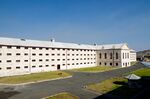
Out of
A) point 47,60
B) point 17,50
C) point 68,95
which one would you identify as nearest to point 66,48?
point 47,60

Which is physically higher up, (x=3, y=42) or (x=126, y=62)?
(x=3, y=42)

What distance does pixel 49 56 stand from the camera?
5306 centimetres

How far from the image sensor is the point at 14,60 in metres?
43.8

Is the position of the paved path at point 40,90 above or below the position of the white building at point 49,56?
below

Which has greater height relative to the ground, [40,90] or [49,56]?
[49,56]

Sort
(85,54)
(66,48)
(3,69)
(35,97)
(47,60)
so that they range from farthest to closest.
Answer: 1. (85,54)
2. (66,48)
3. (47,60)
4. (3,69)
5. (35,97)

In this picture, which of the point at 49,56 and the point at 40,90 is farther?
the point at 49,56

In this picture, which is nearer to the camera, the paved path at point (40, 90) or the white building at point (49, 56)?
the paved path at point (40, 90)

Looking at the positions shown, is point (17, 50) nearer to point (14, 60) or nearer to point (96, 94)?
point (14, 60)

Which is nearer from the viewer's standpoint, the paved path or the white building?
the paved path

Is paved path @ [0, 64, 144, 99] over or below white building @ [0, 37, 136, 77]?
below

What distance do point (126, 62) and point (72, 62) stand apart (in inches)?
1050

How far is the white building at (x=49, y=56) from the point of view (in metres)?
43.1

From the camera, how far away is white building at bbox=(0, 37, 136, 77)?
43094mm
